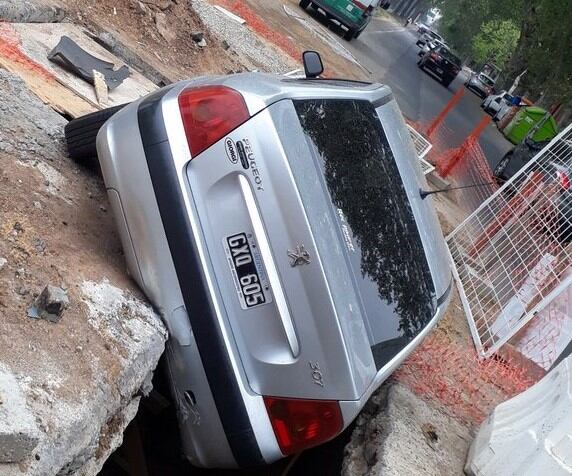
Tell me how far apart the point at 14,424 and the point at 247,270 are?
120 centimetres

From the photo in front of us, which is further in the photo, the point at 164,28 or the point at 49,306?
the point at 164,28

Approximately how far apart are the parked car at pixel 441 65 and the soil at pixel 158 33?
30.0 m

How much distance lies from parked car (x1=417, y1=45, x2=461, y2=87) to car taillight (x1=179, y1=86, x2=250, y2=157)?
3798cm

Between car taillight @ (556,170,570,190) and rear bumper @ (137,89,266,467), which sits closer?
rear bumper @ (137,89,266,467)

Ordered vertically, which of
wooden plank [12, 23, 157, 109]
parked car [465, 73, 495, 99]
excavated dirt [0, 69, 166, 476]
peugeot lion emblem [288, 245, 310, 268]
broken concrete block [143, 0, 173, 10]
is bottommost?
parked car [465, 73, 495, 99]

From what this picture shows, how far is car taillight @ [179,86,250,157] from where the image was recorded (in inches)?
138

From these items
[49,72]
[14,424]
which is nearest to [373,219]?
[14,424]

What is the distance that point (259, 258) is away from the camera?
10.8 ft

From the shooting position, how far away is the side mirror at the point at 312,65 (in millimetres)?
4844

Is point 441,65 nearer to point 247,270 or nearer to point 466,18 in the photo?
point 466,18

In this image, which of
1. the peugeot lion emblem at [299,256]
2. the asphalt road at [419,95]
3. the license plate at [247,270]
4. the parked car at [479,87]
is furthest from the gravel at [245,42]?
the parked car at [479,87]

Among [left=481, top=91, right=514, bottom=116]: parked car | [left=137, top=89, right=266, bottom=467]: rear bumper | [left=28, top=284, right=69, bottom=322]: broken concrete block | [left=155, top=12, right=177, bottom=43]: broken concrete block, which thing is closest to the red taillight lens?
[left=137, top=89, right=266, bottom=467]: rear bumper

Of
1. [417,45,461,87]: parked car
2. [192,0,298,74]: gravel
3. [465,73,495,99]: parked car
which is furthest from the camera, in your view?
[465,73,495,99]: parked car

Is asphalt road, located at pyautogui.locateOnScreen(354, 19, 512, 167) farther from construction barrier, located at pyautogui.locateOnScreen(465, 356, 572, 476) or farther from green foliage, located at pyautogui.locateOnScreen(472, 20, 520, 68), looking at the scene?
green foliage, located at pyautogui.locateOnScreen(472, 20, 520, 68)
